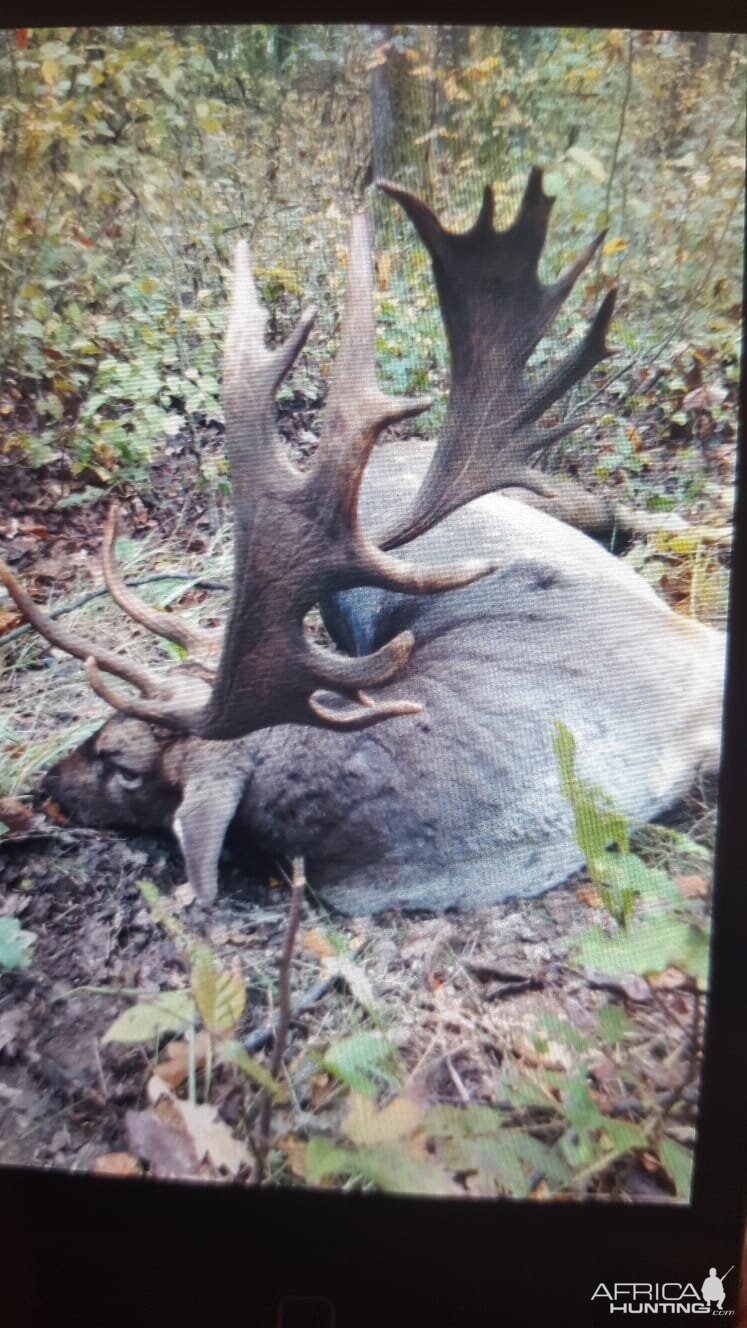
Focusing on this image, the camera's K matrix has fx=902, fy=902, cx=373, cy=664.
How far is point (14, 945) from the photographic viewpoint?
0.92 m

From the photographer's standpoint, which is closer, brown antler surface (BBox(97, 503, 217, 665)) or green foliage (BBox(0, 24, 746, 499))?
green foliage (BBox(0, 24, 746, 499))

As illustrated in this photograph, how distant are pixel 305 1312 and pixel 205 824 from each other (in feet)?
1.66

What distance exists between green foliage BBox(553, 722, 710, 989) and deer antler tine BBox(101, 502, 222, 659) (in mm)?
390

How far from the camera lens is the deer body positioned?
0.85 meters

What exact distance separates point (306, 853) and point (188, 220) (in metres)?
0.64

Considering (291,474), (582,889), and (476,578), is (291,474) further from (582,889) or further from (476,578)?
(582,889)

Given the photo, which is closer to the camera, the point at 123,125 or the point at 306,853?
the point at 123,125

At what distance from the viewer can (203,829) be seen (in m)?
0.98

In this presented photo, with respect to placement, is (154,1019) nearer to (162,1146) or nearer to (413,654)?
(162,1146)

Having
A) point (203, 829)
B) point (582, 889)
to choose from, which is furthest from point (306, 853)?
point (582, 889)
